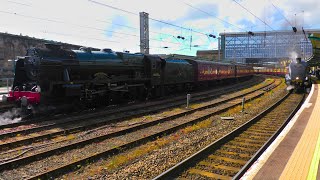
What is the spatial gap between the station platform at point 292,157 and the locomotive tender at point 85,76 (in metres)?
9.21

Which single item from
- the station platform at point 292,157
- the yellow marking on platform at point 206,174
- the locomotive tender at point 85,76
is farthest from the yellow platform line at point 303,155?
the locomotive tender at point 85,76

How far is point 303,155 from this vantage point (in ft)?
23.3

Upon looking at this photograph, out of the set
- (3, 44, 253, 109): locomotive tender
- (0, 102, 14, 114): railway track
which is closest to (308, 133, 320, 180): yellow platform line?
(3, 44, 253, 109): locomotive tender

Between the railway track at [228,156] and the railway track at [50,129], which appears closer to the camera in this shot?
the railway track at [228,156]

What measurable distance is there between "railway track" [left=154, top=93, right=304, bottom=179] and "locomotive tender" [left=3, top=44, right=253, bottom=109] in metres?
7.71

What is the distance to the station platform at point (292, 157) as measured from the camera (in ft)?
19.4

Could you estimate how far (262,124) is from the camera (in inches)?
473

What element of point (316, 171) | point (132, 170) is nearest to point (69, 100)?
point (132, 170)

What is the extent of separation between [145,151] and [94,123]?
402 cm

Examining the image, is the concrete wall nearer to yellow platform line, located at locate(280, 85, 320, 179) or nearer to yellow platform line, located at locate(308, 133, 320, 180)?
yellow platform line, located at locate(280, 85, 320, 179)

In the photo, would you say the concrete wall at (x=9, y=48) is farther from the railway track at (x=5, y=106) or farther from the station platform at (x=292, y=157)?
the station platform at (x=292, y=157)

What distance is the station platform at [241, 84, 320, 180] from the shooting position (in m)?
5.90

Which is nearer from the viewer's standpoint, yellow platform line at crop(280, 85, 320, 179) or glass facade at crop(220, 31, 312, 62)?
yellow platform line at crop(280, 85, 320, 179)

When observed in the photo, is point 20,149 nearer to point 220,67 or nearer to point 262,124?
point 262,124
